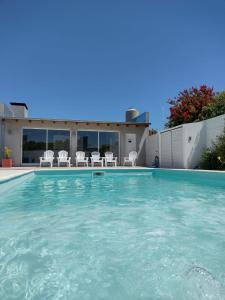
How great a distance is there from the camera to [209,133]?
30.9 ft

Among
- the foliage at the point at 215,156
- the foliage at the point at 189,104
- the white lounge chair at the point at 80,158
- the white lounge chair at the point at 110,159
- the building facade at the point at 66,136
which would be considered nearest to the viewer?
the foliage at the point at 215,156

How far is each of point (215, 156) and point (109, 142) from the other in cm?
650

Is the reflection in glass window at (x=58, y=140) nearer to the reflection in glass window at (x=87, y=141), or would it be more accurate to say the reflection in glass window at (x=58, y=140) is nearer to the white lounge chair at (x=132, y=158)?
the reflection in glass window at (x=87, y=141)

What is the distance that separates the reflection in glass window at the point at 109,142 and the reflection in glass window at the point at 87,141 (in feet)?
1.03

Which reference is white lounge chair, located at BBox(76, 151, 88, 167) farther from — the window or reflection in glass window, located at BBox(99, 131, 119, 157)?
reflection in glass window, located at BBox(99, 131, 119, 157)

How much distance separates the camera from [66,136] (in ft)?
41.9

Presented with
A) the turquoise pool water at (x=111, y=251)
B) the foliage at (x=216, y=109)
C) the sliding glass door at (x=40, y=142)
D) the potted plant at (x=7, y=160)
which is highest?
the foliage at (x=216, y=109)

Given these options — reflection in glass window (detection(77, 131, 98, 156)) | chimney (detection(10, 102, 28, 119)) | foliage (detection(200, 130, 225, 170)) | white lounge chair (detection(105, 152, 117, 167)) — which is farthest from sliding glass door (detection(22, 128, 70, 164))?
foliage (detection(200, 130, 225, 170))

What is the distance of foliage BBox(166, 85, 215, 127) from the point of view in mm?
12859

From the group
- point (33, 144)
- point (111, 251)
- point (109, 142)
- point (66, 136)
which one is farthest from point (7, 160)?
point (111, 251)

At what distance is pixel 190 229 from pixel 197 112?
11521 millimetres

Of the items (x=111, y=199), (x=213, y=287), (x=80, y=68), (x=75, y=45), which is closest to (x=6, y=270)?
(x=213, y=287)

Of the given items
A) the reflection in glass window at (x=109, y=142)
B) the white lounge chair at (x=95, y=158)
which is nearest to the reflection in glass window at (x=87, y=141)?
the reflection in glass window at (x=109, y=142)

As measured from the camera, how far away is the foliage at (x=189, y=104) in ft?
42.2
